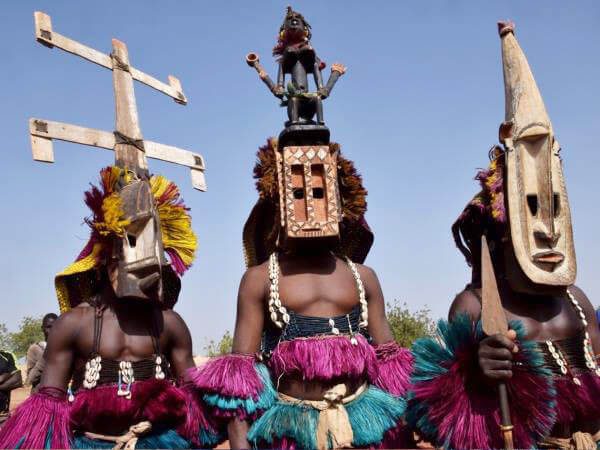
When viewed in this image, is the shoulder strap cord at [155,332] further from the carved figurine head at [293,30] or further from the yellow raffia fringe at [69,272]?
the carved figurine head at [293,30]

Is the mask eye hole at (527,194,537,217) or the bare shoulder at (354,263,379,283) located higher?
the mask eye hole at (527,194,537,217)

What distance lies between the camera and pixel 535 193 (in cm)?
316

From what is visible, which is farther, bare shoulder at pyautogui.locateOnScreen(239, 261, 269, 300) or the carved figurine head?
the carved figurine head

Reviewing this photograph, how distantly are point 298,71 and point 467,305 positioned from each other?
5.14ft

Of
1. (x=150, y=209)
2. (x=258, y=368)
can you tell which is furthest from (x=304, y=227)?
(x=150, y=209)

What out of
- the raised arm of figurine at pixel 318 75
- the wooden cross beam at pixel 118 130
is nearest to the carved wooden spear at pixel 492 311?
the raised arm of figurine at pixel 318 75

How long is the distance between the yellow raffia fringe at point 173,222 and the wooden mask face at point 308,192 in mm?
815

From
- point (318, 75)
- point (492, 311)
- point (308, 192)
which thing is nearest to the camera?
point (492, 311)

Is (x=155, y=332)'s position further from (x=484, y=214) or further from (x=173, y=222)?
(x=484, y=214)

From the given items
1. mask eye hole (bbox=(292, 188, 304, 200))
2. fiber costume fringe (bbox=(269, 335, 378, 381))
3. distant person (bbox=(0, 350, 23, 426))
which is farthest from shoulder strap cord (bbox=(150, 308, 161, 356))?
distant person (bbox=(0, 350, 23, 426))

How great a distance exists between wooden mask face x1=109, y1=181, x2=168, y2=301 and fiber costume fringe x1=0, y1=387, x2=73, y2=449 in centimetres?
62

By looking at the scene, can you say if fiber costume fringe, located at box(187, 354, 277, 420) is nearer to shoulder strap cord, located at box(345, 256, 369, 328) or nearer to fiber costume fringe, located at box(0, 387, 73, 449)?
shoulder strap cord, located at box(345, 256, 369, 328)

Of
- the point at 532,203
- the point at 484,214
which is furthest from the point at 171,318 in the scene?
the point at 532,203

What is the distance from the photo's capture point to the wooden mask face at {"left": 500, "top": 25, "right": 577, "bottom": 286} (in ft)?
10.1
